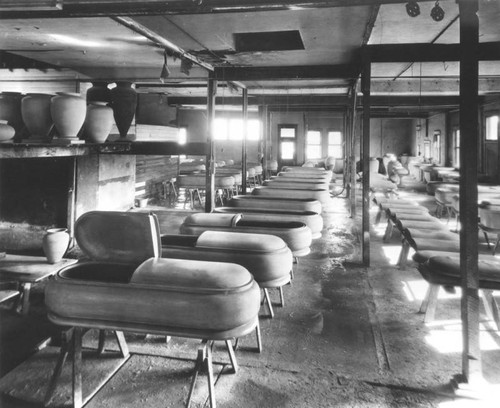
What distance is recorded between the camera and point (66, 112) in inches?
151

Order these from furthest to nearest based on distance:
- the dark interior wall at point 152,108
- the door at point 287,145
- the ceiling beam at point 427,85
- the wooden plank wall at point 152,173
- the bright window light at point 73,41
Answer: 1. the door at point 287,145
2. the dark interior wall at point 152,108
3. the wooden plank wall at point 152,173
4. the ceiling beam at point 427,85
5. the bright window light at point 73,41

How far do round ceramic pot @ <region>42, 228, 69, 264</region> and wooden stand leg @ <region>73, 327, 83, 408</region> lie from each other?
2421mm

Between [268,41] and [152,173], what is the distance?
20.8 ft

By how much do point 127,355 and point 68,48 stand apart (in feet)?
15.5

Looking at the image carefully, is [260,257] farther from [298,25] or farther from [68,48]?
[68,48]

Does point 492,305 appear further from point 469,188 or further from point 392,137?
point 392,137

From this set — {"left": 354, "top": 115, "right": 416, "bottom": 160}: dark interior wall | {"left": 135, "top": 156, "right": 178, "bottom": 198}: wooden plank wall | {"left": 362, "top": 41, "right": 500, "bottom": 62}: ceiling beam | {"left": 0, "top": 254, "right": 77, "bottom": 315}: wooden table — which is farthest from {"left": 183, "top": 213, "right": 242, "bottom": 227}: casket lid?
{"left": 354, "top": 115, "right": 416, "bottom": 160}: dark interior wall

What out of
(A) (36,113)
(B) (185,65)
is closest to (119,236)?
(A) (36,113)

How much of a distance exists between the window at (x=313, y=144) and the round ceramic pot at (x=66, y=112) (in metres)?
16.2

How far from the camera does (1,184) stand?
20.1 feet

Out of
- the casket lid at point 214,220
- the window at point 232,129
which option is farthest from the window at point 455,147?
the casket lid at point 214,220

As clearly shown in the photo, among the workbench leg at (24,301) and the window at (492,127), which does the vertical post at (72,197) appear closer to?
the workbench leg at (24,301)

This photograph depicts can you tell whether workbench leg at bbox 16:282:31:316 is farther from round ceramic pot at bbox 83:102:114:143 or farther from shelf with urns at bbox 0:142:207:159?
round ceramic pot at bbox 83:102:114:143

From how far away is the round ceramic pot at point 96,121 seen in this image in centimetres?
437
